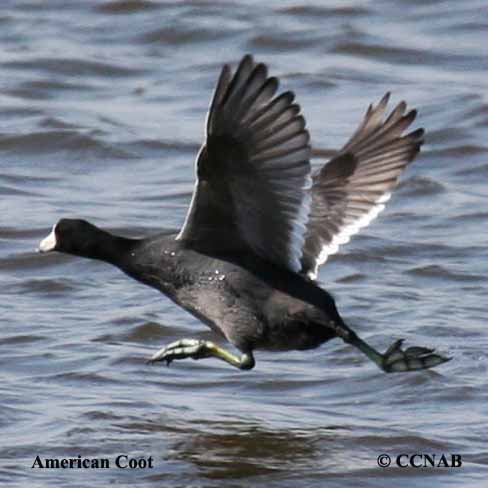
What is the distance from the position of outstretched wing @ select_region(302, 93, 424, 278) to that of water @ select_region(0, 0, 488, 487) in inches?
29.3

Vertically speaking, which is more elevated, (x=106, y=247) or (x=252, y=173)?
(x=252, y=173)

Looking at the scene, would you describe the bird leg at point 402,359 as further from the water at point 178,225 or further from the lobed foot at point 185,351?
the lobed foot at point 185,351

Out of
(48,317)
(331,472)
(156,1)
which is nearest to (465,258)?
(48,317)

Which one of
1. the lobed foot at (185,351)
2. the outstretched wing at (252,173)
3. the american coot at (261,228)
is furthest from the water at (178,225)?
→ the outstretched wing at (252,173)

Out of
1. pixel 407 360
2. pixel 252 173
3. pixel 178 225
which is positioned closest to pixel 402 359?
pixel 407 360

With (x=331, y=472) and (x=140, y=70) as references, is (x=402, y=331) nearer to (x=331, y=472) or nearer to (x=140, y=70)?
(x=331, y=472)

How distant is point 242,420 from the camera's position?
777 cm

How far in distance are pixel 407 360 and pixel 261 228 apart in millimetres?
900

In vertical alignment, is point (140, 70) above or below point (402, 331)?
above

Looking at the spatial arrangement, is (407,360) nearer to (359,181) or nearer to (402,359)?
(402,359)

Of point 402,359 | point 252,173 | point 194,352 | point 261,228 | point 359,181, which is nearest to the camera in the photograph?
point 252,173

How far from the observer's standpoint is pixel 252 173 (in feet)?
23.4

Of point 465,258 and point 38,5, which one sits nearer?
point 465,258

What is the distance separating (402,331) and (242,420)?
1.56 meters
